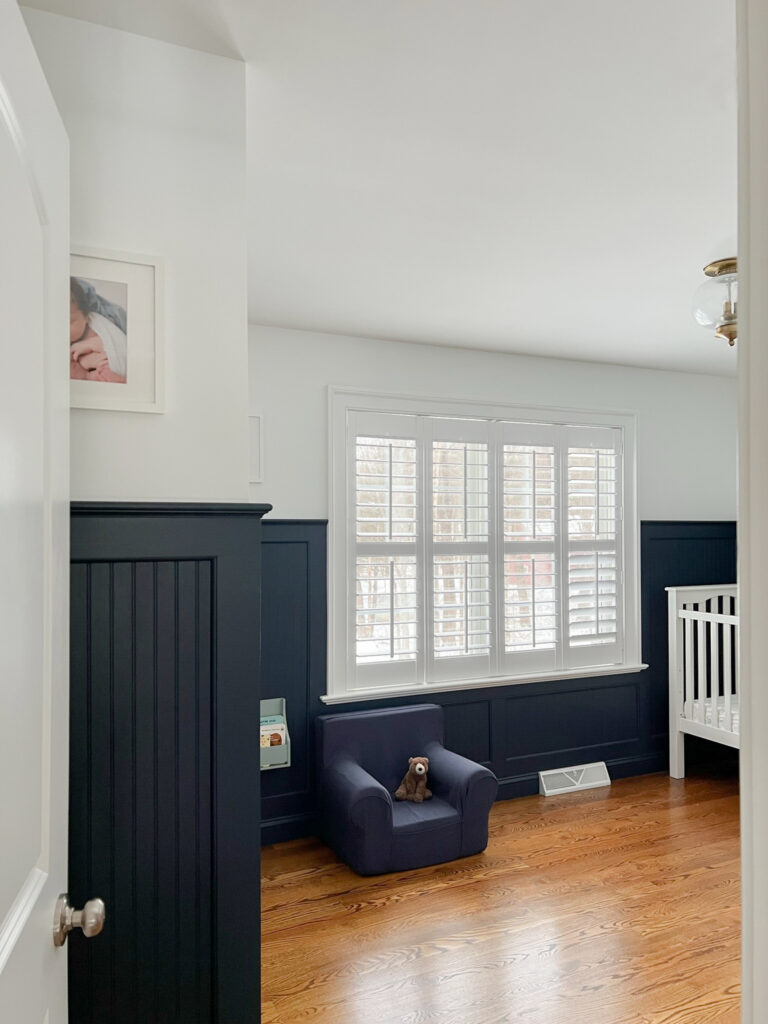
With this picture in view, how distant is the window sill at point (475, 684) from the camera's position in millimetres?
3754

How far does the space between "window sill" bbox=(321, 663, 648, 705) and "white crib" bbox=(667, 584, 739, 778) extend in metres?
0.27

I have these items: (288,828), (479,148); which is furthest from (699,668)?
(479,148)

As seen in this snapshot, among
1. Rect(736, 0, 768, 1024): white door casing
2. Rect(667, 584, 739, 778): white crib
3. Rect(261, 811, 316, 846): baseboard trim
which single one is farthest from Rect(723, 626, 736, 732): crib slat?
Rect(736, 0, 768, 1024): white door casing

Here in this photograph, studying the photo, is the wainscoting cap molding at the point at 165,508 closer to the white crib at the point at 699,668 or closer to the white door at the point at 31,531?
the white door at the point at 31,531

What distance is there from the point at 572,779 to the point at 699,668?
0.99 meters

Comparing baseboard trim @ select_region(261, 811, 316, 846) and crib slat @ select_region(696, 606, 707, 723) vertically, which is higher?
crib slat @ select_region(696, 606, 707, 723)

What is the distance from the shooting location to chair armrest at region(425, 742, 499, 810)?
3324mm

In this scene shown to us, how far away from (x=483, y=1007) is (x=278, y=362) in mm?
2826

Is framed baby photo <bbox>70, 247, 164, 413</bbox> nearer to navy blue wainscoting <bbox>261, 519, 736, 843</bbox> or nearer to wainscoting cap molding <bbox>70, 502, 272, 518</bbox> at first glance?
wainscoting cap molding <bbox>70, 502, 272, 518</bbox>

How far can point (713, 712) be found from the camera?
415 centimetres

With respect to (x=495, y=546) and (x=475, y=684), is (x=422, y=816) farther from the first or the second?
(x=495, y=546)

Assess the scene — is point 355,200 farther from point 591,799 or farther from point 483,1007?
point 591,799

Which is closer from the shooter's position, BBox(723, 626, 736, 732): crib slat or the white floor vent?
BBox(723, 626, 736, 732): crib slat

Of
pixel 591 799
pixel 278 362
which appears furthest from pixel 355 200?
pixel 591 799
